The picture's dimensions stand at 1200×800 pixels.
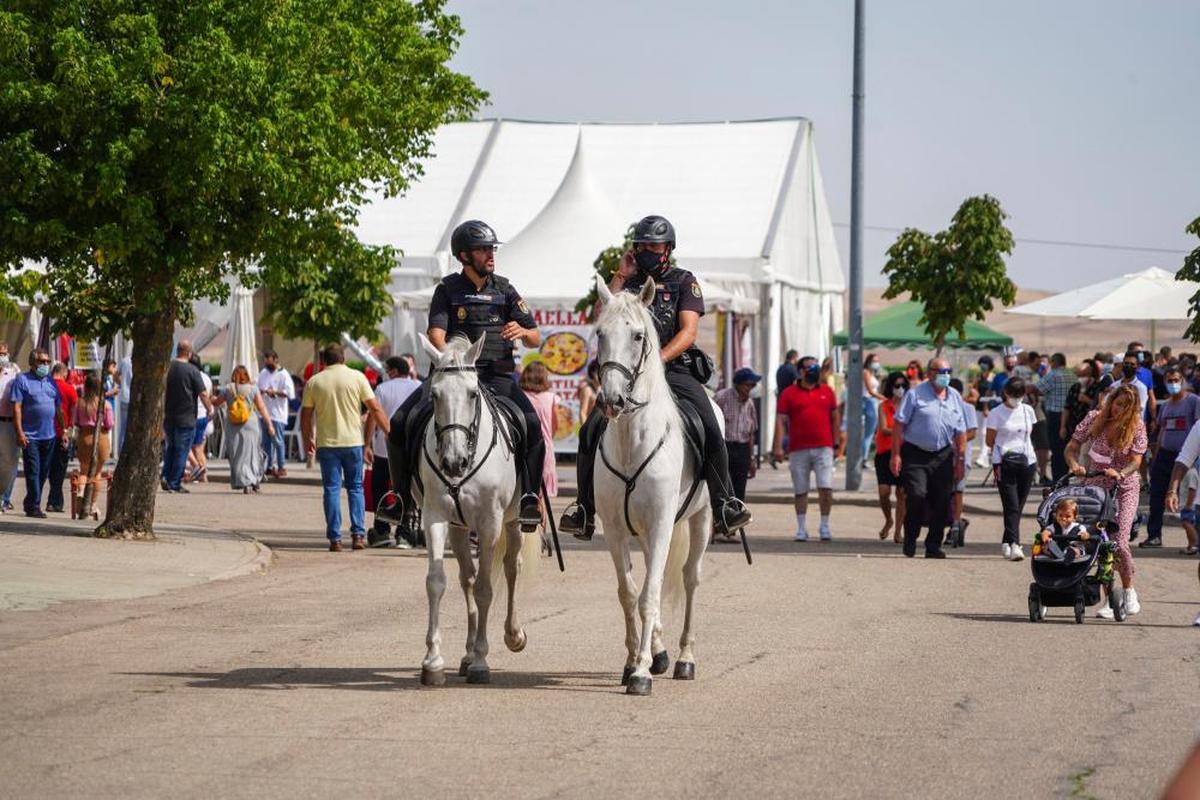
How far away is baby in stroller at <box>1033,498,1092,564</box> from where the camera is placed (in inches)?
568

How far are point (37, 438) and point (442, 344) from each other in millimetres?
12892

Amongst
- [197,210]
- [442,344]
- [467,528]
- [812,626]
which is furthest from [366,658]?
[197,210]

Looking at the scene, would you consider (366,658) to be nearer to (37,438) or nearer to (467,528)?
(467,528)

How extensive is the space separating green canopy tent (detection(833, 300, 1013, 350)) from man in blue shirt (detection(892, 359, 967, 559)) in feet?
86.2

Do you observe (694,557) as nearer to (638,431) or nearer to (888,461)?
(638,431)

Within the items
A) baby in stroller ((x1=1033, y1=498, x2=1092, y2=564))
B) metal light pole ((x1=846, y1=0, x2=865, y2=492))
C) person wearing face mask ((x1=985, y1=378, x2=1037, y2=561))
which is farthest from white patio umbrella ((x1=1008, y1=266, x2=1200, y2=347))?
baby in stroller ((x1=1033, y1=498, x2=1092, y2=564))

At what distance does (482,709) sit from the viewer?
31.3 ft

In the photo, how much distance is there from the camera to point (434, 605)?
411 inches

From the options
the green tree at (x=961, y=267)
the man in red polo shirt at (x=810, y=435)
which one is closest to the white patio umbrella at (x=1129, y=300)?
the green tree at (x=961, y=267)

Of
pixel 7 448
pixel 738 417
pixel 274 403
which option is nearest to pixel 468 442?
pixel 738 417

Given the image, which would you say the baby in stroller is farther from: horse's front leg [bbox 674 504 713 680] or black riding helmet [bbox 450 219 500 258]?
black riding helmet [bbox 450 219 500 258]

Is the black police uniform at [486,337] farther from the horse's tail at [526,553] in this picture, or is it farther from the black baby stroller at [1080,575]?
the black baby stroller at [1080,575]

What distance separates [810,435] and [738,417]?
151cm

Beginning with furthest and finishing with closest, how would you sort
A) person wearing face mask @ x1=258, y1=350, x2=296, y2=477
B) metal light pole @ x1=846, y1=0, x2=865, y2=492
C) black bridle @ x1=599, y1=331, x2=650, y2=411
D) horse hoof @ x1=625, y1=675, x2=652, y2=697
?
person wearing face mask @ x1=258, y1=350, x2=296, y2=477 < metal light pole @ x1=846, y1=0, x2=865, y2=492 < black bridle @ x1=599, y1=331, x2=650, y2=411 < horse hoof @ x1=625, y1=675, x2=652, y2=697
